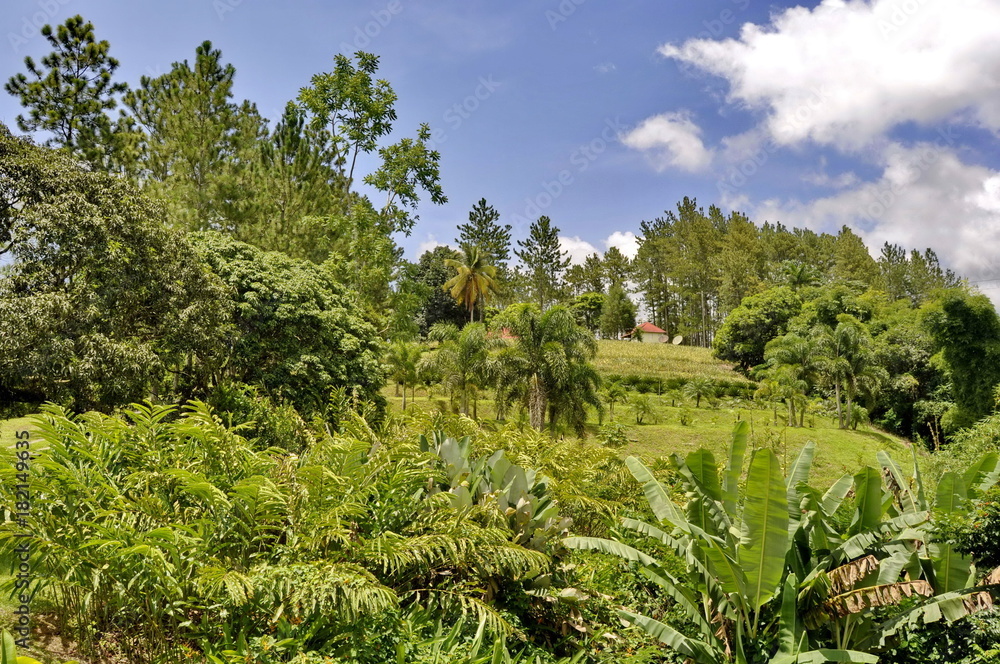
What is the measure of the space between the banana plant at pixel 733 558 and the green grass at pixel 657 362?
3105 cm

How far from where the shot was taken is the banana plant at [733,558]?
129 inches

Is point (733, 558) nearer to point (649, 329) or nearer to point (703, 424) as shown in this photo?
point (703, 424)

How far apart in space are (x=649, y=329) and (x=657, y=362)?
15195mm

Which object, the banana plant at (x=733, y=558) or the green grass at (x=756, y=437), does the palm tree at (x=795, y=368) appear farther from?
the banana plant at (x=733, y=558)

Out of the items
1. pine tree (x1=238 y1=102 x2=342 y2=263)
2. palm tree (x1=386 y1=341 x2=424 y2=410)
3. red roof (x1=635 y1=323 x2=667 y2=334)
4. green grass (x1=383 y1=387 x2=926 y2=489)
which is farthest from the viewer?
red roof (x1=635 y1=323 x2=667 y2=334)

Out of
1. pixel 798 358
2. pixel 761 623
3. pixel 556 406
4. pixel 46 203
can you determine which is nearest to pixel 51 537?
pixel 761 623

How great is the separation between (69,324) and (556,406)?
1196cm

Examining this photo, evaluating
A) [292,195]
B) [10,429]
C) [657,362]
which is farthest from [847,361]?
[10,429]

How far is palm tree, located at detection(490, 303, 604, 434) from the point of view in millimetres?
16891

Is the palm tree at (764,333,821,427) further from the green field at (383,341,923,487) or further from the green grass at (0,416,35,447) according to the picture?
the green grass at (0,416,35,447)

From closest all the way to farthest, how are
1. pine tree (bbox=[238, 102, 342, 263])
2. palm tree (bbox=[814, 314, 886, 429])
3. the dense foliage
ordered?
the dense foliage, pine tree (bbox=[238, 102, 342, 263]), palm tree (bbox=[814, 314, 886, 429])

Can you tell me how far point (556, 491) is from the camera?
15.1 ft

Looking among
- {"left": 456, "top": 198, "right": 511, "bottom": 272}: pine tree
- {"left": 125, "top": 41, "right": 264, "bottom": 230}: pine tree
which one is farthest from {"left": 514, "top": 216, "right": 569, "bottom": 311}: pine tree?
{"left": 125, "top": 41, "right": 264, "bottom": 230}: pine tree

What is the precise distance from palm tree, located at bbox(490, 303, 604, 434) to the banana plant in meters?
12.5
